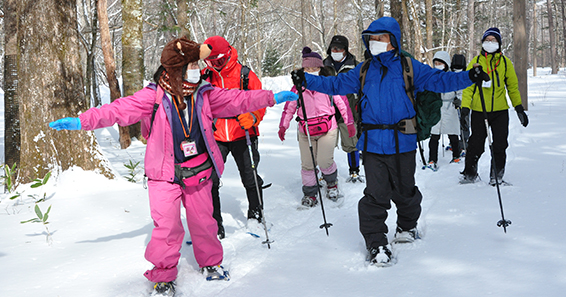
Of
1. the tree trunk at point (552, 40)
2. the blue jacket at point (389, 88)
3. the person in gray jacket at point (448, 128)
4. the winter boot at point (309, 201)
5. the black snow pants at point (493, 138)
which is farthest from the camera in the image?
the tree trunk at point (552, 40)

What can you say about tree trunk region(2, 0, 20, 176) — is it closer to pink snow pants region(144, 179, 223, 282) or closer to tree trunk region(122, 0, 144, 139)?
tree trunk region(122, 0, 144, 139)

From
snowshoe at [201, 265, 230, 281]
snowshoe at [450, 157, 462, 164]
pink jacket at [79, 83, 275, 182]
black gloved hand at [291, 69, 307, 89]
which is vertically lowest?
snowshoe at [201, 265, 230, 281]

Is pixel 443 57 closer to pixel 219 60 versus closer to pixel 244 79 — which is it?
pixel 244 79

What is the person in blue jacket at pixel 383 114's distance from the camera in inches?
143

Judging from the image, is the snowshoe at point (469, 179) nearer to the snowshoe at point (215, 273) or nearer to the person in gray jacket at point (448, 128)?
the person in gray jacket at point (448, 128)

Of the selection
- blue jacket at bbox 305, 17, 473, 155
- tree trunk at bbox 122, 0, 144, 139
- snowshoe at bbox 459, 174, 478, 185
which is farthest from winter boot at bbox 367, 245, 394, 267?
tree trunk at bbox 122, 0, 144, 139

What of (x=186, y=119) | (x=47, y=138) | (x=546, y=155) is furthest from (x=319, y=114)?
(x=546, y=155)

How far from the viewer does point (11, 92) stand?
783 cm

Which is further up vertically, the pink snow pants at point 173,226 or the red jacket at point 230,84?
the red jacket at point 230,84

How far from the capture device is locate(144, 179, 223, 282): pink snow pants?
3.23m

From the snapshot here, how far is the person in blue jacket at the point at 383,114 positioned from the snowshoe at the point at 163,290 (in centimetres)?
171

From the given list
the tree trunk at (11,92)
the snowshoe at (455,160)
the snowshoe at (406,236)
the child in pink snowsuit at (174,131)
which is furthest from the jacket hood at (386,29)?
the tree trunk at (11,92)

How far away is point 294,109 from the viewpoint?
5.83 metres

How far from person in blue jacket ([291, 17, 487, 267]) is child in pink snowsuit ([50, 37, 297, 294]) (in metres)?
0.75
